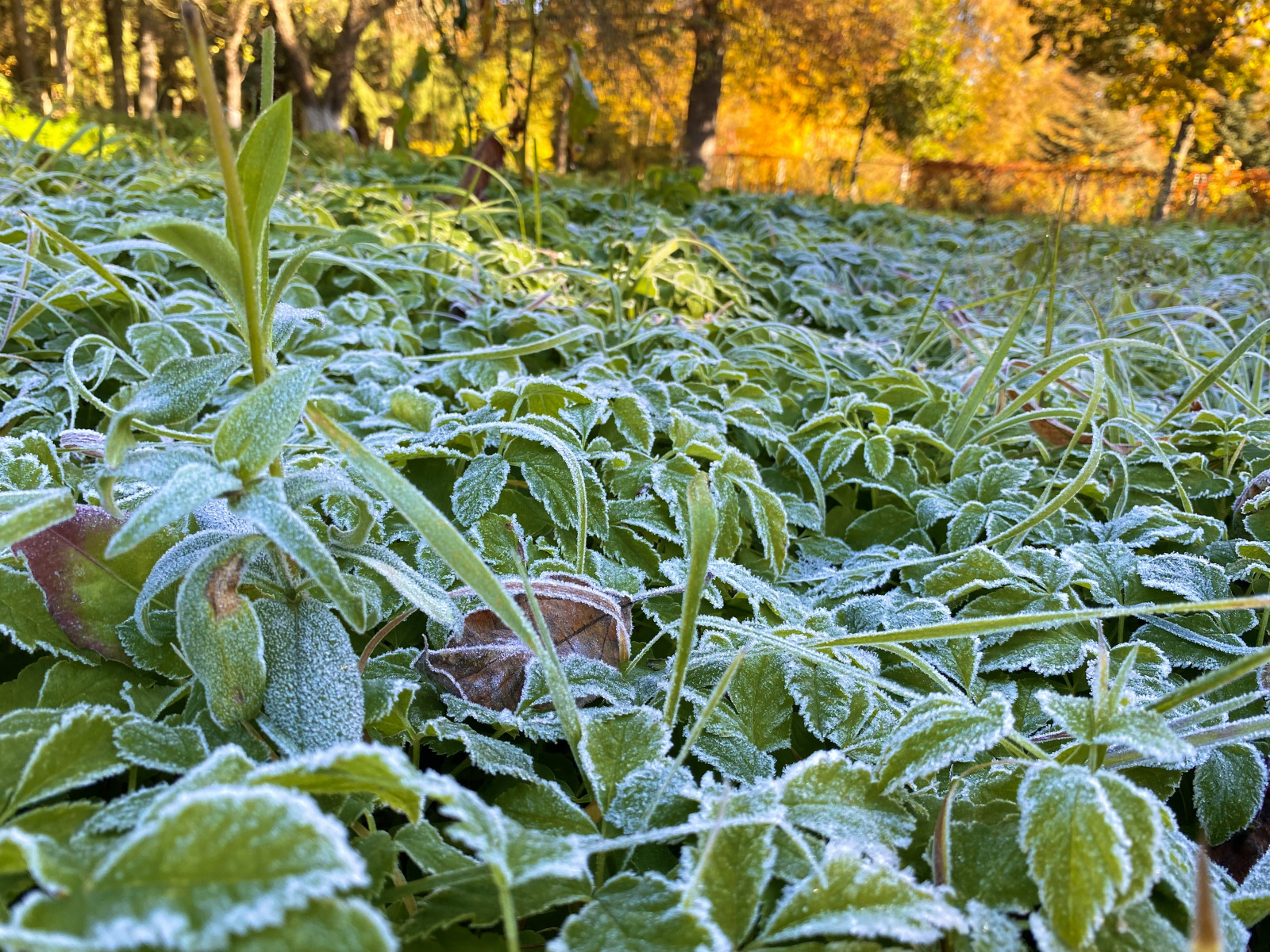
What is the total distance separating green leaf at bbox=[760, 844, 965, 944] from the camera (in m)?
0.35

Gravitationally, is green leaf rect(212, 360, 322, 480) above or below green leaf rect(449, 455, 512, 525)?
above

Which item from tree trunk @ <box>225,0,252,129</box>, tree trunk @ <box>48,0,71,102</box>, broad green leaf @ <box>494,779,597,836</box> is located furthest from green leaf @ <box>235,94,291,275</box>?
tree trunk @ <box>48,0,71,102</box>

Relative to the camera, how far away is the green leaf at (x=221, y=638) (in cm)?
42

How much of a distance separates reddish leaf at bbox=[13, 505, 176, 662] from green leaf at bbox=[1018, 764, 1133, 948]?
23.0 inches

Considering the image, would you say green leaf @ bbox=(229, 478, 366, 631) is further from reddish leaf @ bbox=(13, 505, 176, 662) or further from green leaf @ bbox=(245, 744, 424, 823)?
reddish leaf @ bbox=(13, 505, 176, 662)

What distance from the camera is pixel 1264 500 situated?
2.83 feet

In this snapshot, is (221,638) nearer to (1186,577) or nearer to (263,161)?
(263,161)

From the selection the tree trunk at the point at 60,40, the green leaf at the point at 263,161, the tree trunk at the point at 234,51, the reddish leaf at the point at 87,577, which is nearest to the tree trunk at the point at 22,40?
the tree trunk at the point at 60,40

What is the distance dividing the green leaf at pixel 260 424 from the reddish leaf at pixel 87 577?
7.6 inches

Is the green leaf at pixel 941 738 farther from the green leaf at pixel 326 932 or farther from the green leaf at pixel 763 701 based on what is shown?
the green leaf at pixel 326 932

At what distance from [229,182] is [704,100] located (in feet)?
29.3

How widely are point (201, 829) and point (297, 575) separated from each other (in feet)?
0.77

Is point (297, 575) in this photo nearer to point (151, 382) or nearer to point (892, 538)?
point (151, 382)

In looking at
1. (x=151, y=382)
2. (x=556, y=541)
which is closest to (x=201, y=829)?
(x=151, y=382)
